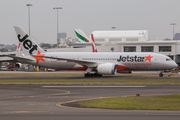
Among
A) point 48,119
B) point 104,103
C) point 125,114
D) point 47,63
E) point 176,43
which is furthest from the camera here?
point 176,43

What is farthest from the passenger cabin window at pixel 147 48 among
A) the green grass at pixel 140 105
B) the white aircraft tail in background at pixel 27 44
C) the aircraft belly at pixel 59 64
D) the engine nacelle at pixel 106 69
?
the green grass at pixel 140 105

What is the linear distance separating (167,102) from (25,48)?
3967cm

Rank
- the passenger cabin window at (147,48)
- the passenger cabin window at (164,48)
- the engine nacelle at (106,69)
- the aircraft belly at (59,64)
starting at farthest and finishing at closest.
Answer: the passenger cabin window at (147,48)
the passenger cabin window at (164,48)
the aircraft belly at (59,64)
the engine nacelle at (106,69)

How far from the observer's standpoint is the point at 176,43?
92.0 meters

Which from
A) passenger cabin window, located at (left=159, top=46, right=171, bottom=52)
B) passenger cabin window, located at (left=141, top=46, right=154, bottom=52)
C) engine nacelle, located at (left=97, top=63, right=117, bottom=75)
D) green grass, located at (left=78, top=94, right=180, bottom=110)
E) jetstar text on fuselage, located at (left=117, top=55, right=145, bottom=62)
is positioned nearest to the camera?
green grass, located at (left=78, top=94, right=180, bottom=110)

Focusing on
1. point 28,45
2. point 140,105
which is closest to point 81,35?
point 28,45

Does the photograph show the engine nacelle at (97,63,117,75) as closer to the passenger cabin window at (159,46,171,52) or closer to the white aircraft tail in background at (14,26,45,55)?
the white aircraft tail in background at (14,26,45,55)

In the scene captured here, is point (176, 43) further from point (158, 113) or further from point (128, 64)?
point (158, 113)

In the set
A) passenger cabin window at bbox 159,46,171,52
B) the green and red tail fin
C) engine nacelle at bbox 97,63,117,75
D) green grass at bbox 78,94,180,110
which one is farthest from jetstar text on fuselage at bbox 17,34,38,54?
the green and red tail fin

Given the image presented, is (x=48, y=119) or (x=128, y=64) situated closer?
(x=48, y=119)

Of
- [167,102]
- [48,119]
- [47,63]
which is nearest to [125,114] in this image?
[48,119]

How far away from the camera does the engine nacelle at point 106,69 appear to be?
49.0 m

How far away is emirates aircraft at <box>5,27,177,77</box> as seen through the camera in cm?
5069

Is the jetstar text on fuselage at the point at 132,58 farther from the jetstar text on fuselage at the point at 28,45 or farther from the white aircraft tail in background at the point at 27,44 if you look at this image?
the jetstar text on fuselage at the point at 28,45
